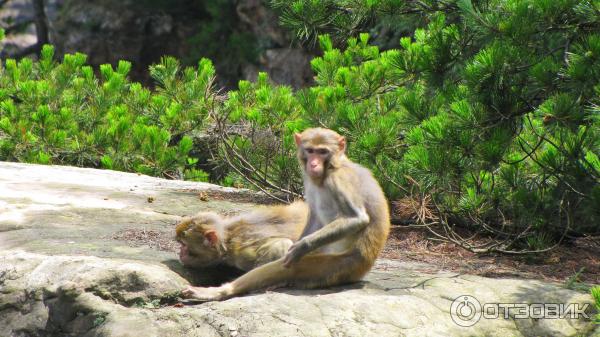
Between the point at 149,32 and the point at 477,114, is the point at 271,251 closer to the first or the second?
the point at 477,114

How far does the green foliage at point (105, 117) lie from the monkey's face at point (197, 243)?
13.6ft

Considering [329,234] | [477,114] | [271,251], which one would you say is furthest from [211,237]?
[477,114]

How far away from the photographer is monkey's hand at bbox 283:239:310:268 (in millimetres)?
5418

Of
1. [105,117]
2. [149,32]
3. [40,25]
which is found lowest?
[105,117]

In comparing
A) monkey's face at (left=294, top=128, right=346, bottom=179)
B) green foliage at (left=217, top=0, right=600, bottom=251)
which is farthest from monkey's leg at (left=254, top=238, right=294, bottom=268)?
green foliage at (left=217, top=0, right=600, bottom=251)

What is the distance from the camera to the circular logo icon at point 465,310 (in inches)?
215

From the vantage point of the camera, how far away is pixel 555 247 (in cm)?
717

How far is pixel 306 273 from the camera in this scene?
5.57 meters

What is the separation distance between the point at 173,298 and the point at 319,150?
1409 millimetres

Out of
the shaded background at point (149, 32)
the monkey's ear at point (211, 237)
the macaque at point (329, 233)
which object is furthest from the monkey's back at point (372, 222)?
the shaded background at point (149, 32)

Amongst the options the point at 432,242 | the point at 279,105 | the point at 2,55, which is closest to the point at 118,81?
the point at 279,105

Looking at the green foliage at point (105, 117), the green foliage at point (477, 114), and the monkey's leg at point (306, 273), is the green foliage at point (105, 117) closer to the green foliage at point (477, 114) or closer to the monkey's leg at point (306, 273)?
the green foliage at point (477, 114)

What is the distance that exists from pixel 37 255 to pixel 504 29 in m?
3.78

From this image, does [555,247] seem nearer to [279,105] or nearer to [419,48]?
[419,48]
